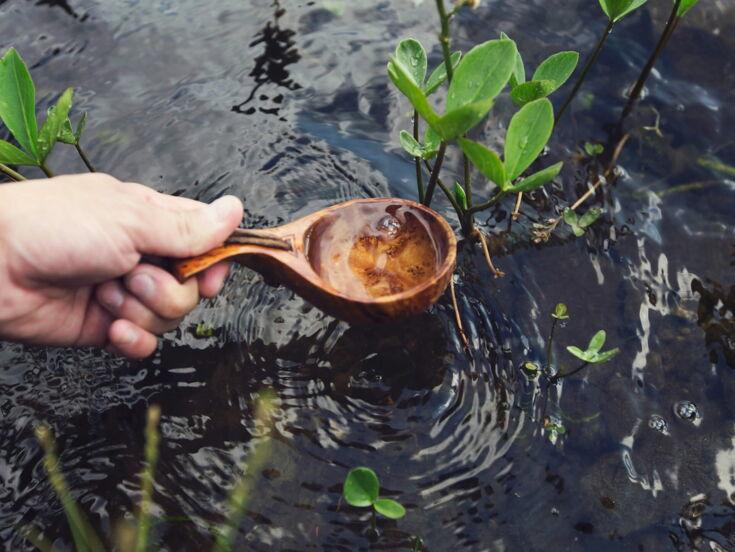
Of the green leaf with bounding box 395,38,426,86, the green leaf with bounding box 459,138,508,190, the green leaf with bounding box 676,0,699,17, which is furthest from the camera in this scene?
the green leaf with bounding box 676,0,699,17

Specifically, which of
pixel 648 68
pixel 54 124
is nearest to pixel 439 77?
pixel 648 68

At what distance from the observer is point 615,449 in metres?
1.64

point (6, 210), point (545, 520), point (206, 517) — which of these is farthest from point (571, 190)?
point (6, 210)

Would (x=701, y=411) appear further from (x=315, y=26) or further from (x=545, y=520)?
(x=315, y=26)

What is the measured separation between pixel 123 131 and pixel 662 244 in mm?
1619

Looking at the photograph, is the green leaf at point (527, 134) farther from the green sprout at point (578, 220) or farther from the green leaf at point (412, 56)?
the green sprout at point (578, 220)

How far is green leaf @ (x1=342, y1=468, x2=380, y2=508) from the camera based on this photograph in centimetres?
142

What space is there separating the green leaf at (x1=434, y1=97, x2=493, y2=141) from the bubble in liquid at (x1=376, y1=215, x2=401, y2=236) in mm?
344

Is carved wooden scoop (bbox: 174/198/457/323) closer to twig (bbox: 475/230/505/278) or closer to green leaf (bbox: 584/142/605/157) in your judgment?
twig (bbox: 475/230/505/278)

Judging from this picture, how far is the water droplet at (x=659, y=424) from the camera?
5.47 feet

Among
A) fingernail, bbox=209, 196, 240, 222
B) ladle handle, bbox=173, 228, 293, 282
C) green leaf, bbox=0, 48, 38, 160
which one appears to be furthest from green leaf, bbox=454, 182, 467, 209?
green leaf, bbox=0, 48, 38, 160

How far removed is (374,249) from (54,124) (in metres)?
0.81

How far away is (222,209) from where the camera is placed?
1602 mm

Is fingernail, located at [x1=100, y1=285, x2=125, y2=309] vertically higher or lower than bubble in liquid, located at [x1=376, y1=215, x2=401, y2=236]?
higher
